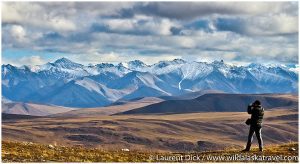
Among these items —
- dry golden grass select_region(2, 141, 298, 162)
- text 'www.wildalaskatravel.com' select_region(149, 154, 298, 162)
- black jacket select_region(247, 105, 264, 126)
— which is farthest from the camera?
black jacket select_region(247, 105, 264, 126)

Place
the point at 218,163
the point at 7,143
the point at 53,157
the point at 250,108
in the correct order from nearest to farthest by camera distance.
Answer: the point at 218,163
the point at 53,157
the point at 250,108
the point at 7,143

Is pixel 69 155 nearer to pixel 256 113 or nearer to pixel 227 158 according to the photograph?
pixel 227 158

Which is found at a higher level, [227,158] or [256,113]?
[256,113]

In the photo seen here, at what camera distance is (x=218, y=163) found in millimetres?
30109

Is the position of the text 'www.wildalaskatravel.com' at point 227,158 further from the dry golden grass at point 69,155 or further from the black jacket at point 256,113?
the black jacket at point 256,113

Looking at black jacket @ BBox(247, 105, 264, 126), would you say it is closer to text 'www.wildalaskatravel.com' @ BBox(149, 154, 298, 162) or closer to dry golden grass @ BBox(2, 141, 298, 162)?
dry golden grass @ BBox(2, 141, 298, 162)

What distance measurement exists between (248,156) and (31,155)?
12.9 meters

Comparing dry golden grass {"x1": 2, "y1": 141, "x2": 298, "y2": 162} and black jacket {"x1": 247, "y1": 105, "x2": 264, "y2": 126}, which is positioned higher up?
black jacket {"x1": 247, "y1": 105, "x2": 264, "y2": 126}

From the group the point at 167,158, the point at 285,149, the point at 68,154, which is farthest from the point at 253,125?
the point at 68,154

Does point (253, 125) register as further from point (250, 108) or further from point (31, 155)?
point (31, 155)

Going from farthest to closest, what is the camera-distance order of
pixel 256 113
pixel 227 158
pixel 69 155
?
pixel 256 113
pixel 69 155
pixel 227 158

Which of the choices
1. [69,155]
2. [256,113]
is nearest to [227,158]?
[256,113]

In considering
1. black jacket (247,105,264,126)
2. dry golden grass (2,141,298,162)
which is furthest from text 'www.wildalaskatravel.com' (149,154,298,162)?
black jacket (247,105,264,126)

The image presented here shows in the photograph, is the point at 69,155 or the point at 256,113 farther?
the point at 256,113
